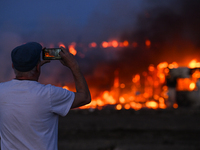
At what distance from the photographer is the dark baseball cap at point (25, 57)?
1.47 m

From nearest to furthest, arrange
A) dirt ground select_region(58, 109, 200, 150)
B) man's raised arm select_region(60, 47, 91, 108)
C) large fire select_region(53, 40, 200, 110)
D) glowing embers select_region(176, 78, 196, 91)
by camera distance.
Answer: man's raised arm select_region(60, 47, 91, 108) → dirt ground select_region(58, 109, 200, 150) → glowing embers select_region(176, 78, 196, 91) → large fire select_region(53, 40, 200, 110)

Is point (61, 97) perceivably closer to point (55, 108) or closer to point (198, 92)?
point (55, 108)

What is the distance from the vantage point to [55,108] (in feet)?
4.92

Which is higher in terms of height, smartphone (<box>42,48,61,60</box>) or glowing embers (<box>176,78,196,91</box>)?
smartphone (<box>42,48,61,60</box>)

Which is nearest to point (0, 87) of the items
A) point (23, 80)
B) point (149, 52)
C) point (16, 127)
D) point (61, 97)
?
point (23, 80)

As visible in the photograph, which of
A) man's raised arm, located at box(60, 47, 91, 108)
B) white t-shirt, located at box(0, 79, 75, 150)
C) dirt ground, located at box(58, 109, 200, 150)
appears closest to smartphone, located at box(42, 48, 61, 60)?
man's raised arm, located at box(60, 47, 91, 108)

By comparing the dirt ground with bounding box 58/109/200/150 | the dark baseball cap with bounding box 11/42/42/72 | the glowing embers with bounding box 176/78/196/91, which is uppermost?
the dark baseball cap with bounding box 11/42/42/72

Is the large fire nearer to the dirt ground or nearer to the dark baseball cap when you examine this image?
the dirt ground

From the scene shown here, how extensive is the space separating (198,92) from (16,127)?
64.2 feet

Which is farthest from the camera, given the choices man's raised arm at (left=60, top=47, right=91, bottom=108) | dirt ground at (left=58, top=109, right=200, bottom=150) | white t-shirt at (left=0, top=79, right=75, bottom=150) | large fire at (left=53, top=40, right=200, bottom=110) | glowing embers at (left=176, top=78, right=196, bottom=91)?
large fire at (left=53, top=40, right=200, bottom=110)

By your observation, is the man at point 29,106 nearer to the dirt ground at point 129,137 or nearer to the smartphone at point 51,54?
the smartphone at point 51,54

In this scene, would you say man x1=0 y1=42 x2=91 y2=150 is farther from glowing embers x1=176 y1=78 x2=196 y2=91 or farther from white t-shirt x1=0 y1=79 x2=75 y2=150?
glowing embers x1=176 y1=78 x2=196 y2=91

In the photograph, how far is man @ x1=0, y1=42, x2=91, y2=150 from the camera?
1445mm

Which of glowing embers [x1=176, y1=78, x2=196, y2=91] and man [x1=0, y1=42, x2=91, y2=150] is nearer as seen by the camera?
man [x1=0, y1=42, x2=91, y2=150]
